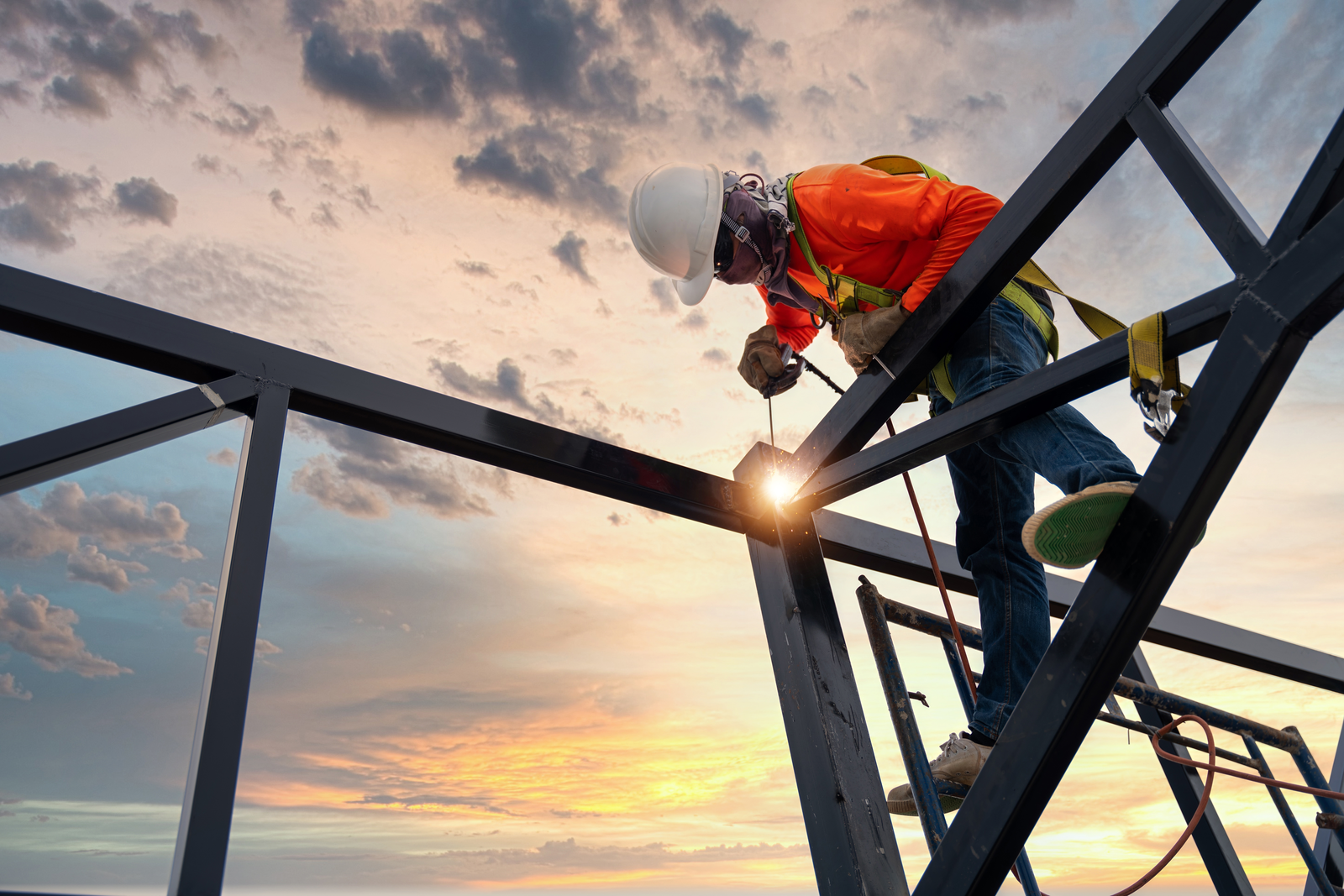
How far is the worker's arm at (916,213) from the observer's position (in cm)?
270

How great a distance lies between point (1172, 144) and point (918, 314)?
85 cm

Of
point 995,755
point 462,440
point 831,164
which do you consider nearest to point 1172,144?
point 831,164

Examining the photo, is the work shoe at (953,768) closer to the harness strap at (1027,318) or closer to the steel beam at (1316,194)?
the harness strap at (1027,318)

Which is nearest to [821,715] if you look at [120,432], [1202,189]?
[1202,189]

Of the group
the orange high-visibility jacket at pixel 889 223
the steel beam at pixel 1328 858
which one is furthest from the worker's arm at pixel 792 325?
the steel beam at pixel 1328 858

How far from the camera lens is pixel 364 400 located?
8.87 ft

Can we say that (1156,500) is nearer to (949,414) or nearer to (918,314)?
(949,414)

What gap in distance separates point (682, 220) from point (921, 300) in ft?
3.73

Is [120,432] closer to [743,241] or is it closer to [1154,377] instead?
[743,241]

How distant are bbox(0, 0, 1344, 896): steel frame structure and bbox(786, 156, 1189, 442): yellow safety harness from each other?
7cm

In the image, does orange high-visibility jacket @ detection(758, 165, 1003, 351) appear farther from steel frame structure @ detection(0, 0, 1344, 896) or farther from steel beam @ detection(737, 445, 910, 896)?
steel beam @ detection(737, 445, 910, 896)

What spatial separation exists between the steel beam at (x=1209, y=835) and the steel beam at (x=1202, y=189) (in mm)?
2312

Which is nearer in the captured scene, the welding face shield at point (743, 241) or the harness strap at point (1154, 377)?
the harness strap at point (1154, 377)

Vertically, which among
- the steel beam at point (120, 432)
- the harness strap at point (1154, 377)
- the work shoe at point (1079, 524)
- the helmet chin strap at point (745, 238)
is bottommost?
the work shoe at point (1079, 524)
